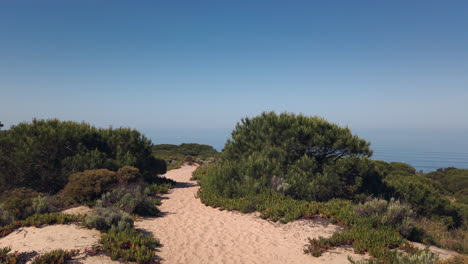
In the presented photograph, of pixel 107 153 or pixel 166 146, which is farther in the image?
pixel 166 146

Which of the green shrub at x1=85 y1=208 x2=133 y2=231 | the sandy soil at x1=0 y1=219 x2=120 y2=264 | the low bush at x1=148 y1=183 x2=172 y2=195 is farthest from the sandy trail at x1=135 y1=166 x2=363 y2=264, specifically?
the low bush at x1=148 y1=183 x2=172 y2=195

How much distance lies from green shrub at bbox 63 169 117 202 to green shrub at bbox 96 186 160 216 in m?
1.00

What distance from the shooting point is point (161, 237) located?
8.02 meters

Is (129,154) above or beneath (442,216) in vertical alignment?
above

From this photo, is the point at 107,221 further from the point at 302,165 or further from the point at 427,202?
the point at 427,202

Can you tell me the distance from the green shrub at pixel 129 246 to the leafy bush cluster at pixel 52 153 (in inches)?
330

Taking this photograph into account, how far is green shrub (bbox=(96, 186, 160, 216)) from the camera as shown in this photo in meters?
9.91

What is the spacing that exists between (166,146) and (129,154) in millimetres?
45633

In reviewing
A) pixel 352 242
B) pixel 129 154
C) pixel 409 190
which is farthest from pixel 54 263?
pixel 409 190

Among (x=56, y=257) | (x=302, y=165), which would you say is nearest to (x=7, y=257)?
(x=56, y=257)

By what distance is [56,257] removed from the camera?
218 inches

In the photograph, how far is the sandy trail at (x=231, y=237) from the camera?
22.5ft

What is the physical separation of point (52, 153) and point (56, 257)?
10.2 meters

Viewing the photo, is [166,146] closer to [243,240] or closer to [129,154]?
[129,154]
